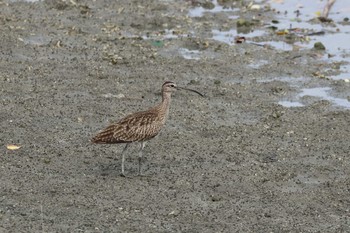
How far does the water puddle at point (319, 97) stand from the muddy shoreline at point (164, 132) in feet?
0.75

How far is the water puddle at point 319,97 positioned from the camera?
15.7 metres

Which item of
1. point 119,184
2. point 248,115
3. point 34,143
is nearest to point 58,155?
point 34,143

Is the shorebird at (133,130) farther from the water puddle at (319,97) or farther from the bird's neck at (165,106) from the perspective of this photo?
the water puddle at (319,97)

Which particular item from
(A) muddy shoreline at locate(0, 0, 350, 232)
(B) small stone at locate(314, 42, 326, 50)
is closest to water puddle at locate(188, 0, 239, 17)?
(A) muddy shoreline at locate(0, 0, 350, 232)

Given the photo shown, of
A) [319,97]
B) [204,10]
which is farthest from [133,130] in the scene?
[204,10]

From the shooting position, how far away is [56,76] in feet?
53.6

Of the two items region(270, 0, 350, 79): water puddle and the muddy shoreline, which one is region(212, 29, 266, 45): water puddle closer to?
the muddy shoreline

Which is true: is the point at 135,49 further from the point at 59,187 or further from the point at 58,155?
the point at 59,187

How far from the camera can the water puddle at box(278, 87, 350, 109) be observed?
51.6 feet

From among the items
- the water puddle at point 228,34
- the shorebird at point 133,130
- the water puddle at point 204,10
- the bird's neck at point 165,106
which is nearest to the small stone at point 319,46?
the water puddle at point 228,34

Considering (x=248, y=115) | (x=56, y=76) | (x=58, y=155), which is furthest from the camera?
(x=56, y=76)

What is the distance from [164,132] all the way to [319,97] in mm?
3699

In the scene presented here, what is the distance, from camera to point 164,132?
13.8 m

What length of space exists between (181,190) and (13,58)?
699 cm
